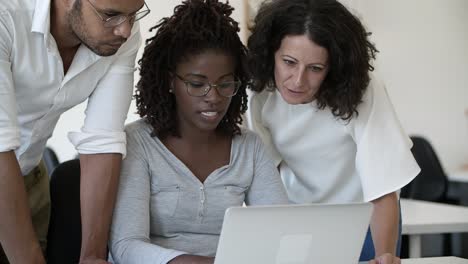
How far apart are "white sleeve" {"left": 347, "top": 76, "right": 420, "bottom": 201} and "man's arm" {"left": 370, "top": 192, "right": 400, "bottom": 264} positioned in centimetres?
4

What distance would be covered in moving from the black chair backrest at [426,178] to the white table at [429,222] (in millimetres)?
1026

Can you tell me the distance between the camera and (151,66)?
1896mm

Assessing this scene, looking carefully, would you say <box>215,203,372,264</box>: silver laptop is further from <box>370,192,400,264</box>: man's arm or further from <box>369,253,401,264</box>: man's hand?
<box>370,192,400,264</box>: man's arm

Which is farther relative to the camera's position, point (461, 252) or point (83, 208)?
point (461, 252)

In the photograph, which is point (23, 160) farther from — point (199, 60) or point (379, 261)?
point (379, 261)

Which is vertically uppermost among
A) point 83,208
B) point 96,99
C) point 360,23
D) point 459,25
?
point 360,23

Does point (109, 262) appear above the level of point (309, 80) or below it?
below

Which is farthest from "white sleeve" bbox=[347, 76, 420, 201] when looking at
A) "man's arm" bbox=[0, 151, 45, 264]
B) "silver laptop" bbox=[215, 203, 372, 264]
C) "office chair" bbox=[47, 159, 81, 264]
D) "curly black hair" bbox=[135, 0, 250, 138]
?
"man's arm" bbox=[0, 151, 45, 264]

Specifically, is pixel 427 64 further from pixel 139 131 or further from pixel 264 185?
pixel 139 131

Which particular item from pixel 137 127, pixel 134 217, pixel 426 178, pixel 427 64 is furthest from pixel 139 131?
pixel 427 64

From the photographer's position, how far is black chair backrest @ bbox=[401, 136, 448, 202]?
4145 millimetres

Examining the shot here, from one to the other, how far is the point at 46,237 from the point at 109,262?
229 mm

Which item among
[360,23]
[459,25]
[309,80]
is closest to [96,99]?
[309,80]

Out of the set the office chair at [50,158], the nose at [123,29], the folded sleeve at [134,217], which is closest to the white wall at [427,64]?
the office chair at [50,158]
